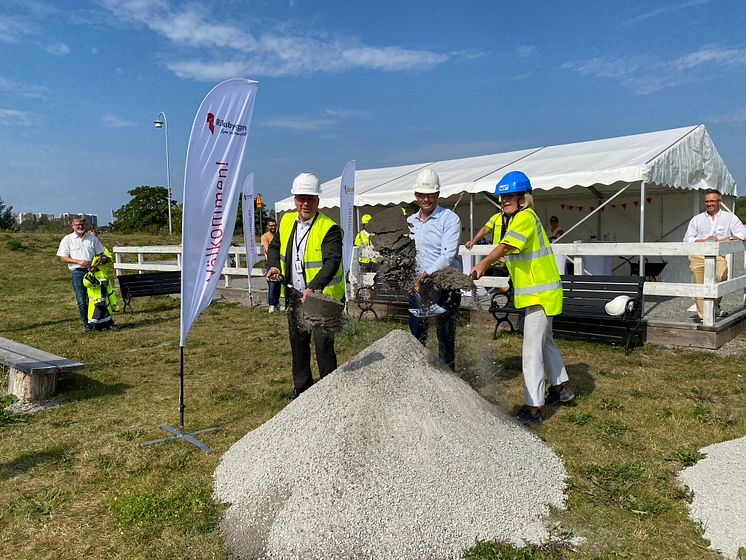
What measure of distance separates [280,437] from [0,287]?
16162mm

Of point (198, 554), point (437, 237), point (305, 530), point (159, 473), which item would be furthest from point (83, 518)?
point (437, 237)

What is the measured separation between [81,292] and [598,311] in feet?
25.2

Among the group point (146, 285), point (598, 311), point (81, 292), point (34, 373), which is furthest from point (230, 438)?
point (146, 285)

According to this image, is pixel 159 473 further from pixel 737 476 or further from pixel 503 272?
pixel 503 272

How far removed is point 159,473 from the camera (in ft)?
12.0

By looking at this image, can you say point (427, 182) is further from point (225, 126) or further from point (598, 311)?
point (598, 311)

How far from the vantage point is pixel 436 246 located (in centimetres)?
482

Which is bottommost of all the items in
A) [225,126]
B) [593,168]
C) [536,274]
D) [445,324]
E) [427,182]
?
[445,324]

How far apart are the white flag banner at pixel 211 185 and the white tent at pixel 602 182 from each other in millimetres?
6478

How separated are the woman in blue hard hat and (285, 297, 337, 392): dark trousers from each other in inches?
52.7

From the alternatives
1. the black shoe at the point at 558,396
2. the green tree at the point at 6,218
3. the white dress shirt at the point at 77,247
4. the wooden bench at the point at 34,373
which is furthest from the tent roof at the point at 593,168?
the green tree at the point at 6,218

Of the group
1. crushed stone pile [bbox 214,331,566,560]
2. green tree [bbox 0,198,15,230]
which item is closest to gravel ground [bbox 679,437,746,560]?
crushed stone pile [bbox 214,331,566,560]

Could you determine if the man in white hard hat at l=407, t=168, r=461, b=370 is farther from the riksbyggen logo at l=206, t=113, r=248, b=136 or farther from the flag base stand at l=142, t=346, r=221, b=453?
the flag base stand at l=142, t=346, r=221, b=453

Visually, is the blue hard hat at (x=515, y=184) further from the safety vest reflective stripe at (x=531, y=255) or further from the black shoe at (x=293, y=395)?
the black shoe at (x=293, y=395)
